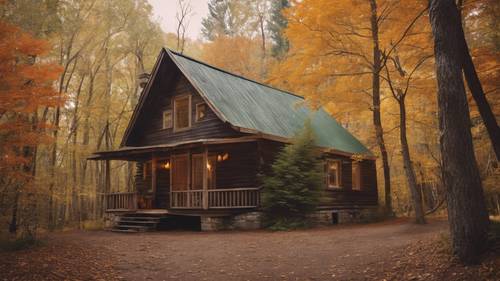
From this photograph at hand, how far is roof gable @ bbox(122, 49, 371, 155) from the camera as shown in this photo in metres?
17.2

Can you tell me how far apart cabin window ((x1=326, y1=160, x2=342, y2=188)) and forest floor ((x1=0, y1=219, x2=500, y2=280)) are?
9.08 meters

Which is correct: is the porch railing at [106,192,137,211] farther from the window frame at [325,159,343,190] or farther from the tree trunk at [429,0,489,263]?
the tree trunk at [429,0,489,263]

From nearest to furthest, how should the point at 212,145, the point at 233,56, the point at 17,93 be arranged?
the point at 17,93
the point at 212,145
the point at 233,56

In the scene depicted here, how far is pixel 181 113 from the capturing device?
20094 millimetres

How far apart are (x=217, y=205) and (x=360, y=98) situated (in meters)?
10.0

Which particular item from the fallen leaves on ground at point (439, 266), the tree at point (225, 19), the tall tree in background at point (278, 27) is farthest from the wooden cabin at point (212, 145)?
the tree at point (225, 19)

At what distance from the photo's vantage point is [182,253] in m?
10.3

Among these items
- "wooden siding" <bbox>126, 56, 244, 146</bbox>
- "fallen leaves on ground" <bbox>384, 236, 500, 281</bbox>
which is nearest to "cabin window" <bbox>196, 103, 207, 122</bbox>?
"wooden siding" <bbox>126, 56, 244, 146</bbox>

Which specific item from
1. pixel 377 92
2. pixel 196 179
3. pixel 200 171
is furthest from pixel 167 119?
pixel 377 92

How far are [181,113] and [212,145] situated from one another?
10.4 ft

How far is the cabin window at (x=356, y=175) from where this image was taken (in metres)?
23.0

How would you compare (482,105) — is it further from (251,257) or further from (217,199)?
(217,199)

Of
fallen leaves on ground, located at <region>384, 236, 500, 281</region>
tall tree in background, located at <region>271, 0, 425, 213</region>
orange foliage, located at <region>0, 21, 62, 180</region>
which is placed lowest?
fallen leaves on ground, located at <region>384, 236, 500, 281</region>

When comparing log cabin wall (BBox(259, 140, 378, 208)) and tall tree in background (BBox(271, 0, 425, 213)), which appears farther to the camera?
log cabin wall (BBox(259, 140, 378, 208))
